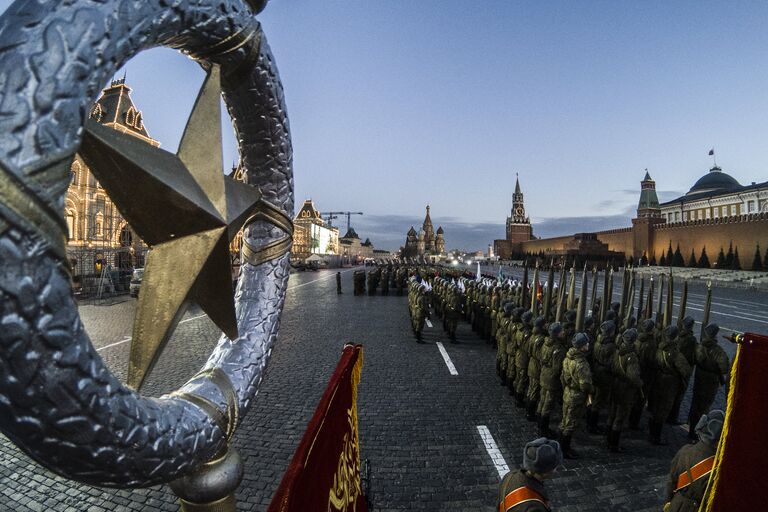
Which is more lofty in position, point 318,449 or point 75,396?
point 75,396

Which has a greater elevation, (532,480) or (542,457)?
(542,457)

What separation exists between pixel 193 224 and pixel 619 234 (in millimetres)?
59868

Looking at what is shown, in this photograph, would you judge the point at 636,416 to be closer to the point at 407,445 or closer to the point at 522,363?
the point at 522,363

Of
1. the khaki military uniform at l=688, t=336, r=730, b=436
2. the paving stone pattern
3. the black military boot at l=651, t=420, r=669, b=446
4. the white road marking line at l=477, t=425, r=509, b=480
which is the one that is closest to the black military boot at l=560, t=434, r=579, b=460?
the paving stone pattern

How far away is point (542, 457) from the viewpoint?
8.02 ft

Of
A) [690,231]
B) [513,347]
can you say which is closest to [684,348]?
[513,347]

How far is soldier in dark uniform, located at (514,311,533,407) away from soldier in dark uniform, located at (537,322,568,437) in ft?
2.37

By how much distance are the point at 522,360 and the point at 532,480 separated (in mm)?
4024

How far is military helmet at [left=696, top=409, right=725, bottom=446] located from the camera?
9.51ft

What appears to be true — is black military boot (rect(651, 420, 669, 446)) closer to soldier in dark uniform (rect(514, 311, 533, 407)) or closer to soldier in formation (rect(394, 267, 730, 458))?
soldier in formation (rect(394, 267, 730, 458))

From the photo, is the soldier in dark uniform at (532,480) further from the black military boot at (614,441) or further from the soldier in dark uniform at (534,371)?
the soldier in dark uniform at (534,371)

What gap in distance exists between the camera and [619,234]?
51.8 metres

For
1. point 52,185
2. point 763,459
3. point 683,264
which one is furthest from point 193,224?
point 683,264

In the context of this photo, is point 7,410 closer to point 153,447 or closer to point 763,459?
point 153,447
